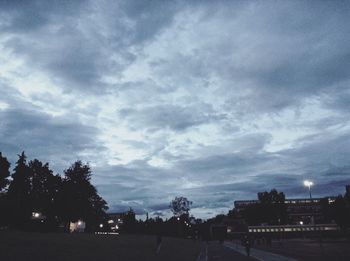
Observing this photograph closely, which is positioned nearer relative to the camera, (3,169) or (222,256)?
(222,256)

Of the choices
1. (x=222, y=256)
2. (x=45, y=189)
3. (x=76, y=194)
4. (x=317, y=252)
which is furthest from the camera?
(x=45, y=189)

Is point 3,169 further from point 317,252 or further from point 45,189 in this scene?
point 317,252

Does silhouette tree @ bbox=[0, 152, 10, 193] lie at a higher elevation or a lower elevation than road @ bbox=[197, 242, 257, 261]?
higher

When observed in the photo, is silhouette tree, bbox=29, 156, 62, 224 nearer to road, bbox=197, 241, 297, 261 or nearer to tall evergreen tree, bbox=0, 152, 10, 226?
tall evergreen tree, bbox=0, 152, 10, 226

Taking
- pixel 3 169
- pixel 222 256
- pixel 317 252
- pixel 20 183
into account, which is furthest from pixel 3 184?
pixel 317 252

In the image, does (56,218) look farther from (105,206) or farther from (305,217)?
(305,217)

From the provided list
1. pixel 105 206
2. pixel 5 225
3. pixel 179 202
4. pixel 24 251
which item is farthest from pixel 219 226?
pixel 24 251

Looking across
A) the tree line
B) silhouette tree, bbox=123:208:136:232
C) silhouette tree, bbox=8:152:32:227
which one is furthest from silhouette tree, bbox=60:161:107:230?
silhouette tree, bbox=123:208:136:232

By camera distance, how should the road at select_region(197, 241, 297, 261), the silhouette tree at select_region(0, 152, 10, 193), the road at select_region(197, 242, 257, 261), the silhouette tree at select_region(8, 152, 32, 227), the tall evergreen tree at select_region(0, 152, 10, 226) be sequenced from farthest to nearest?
1. the silhouette tree at select_region(8, 152, 32, 227)
2. the silhouette tree at select_region(0, 152, 10, 193)
3. the tall evergreen tree at select_region(0, 152, 10, 226)
4. the road at select_region(197, 242, 257, 261)
5. the road at select_region(197, 241, 297, 261)

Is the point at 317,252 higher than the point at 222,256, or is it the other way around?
the point at 317,252

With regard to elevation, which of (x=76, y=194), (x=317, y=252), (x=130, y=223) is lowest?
(x=317, y=252)

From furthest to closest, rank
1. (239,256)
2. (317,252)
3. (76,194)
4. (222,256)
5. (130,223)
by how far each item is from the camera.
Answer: (130,223)
(76,194)
(317,252)
(222,256)
(239,256)

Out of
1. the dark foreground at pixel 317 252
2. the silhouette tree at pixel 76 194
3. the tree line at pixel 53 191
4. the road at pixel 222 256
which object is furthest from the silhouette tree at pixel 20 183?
the dark foreground at pixel 317 252

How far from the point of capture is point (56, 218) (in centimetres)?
6506
